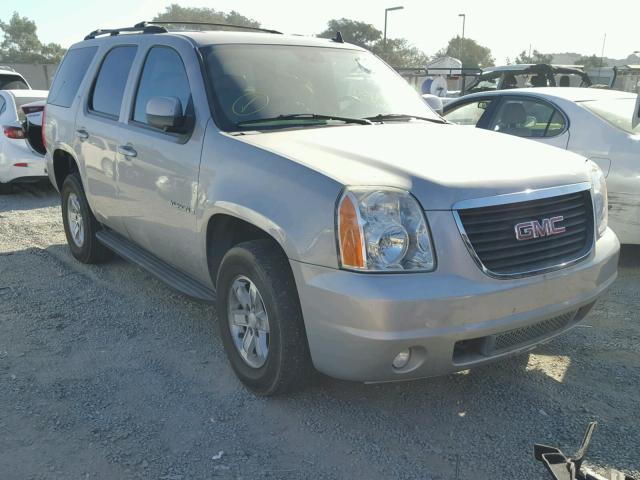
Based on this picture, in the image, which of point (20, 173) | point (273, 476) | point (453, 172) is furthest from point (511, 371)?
point (20, 173)

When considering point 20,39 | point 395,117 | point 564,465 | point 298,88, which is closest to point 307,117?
point 298,88

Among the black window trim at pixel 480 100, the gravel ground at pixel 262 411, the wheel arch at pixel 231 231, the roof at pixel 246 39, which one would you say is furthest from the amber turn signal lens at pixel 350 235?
the black window trim at pixel 480 100

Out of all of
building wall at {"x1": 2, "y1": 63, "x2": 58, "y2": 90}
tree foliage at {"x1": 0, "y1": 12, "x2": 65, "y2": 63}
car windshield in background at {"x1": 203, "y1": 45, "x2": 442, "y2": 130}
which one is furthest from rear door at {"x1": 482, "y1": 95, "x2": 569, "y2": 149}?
tree foliage at {"x1": 0, "y1": 12, "x2": 65, "y2": 63}

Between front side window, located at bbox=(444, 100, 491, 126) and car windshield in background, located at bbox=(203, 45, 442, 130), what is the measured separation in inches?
103

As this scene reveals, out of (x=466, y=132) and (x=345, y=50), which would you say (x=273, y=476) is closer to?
(x=466, y=132)

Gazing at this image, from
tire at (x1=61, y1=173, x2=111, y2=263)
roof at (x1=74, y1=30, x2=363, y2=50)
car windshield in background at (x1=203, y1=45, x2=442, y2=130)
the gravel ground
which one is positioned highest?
roof at (x1=74, y1=30, x2=363, y2=50)

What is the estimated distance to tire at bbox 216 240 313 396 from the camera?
9.76ft

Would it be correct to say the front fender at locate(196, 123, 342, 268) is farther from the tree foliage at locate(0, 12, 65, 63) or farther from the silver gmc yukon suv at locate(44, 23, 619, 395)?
the tree foliage at locate(0, 12, 65, 63)

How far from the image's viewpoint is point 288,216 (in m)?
2.88

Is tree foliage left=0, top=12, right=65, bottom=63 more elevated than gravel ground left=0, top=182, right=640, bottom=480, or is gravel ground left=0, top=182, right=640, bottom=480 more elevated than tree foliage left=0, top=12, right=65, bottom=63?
tree foliage left=0, top=12, right=65, bottom=63

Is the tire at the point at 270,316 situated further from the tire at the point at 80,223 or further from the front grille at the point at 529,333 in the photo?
the tire at the point at 80,223

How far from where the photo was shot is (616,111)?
5547mm

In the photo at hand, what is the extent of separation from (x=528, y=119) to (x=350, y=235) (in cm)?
405

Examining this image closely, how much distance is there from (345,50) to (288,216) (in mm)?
2173
